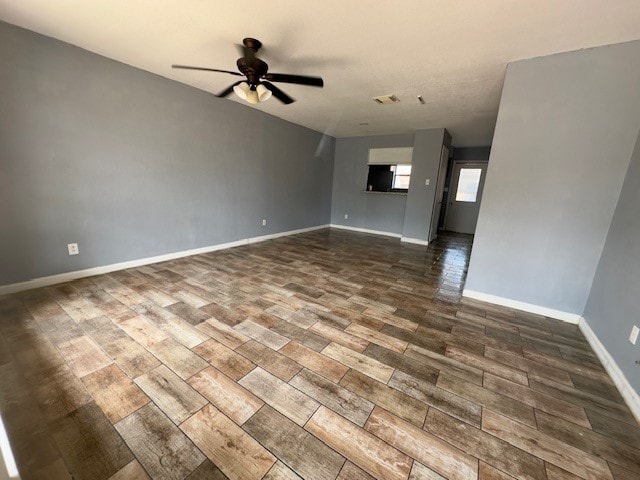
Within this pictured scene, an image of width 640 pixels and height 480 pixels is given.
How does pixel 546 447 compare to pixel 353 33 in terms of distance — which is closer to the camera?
pixel 546 447

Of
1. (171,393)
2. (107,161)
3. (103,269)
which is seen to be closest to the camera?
(171,393)

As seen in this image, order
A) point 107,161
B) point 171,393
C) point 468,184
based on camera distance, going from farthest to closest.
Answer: point 468,184, point 107,161, point 171,393

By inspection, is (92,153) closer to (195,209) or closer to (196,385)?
(195,209)

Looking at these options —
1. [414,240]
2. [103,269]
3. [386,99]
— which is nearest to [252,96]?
[386,99]

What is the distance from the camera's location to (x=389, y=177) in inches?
255

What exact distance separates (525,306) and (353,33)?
3.23m

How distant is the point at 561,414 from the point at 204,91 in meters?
5.06

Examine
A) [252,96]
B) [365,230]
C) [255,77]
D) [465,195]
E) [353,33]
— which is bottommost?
[365,230]

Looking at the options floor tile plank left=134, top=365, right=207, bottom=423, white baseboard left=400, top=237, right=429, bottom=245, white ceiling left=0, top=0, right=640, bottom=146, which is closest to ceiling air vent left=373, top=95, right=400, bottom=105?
white ceiling left=0, top=0, right=640, bottom=146

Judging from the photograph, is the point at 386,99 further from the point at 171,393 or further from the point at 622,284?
the point at 171,393

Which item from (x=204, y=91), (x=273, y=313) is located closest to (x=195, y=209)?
(x=204, y=91)

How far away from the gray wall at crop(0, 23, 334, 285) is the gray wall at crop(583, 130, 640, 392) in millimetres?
4753

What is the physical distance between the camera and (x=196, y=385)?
4.99ft

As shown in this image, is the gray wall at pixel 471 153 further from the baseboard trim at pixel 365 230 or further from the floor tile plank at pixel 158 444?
the floor tile plank at pixel 158 444
